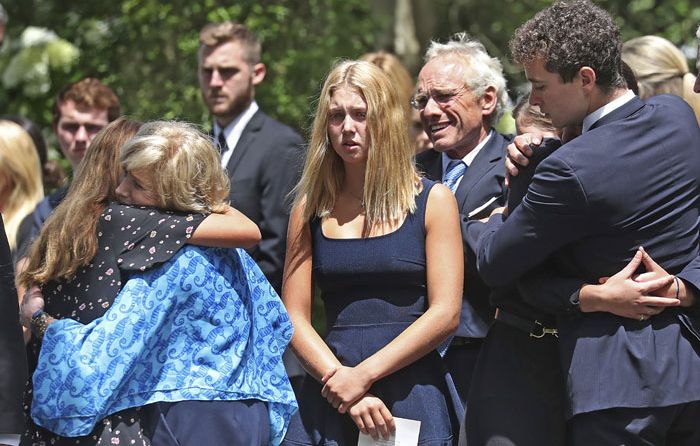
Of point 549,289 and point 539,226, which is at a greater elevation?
point 539,226

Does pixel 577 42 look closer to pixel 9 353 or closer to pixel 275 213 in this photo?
pixel 9 353

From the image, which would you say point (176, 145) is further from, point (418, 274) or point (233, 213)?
point (418, 274)

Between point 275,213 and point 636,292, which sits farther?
point 275,213

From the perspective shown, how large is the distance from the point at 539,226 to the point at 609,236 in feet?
0.74

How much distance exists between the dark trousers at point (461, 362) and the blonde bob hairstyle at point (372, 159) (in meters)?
0.62

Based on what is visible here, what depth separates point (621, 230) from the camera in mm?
3734

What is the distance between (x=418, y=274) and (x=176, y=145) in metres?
1.01

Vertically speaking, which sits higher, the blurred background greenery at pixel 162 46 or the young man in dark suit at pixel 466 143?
the young man in dark suit at pixel 466 143

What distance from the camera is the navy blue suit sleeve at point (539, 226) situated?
12.1ft

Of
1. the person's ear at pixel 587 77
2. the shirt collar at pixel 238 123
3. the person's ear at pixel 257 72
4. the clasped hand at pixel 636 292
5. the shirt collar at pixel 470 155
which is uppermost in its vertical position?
the person's ear at pixel 587 77

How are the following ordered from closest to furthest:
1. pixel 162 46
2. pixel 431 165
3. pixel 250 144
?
pixel 431 165 → pixel 250 144 → pixel 162 46

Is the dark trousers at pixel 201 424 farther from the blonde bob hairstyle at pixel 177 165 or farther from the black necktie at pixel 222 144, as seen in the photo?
the black necktie at pixel 222 144

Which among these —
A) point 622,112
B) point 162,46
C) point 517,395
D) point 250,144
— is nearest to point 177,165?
point 517,395

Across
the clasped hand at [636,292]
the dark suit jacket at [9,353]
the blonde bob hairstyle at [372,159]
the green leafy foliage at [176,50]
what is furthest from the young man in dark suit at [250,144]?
the dark suit jacket at [9,353]
